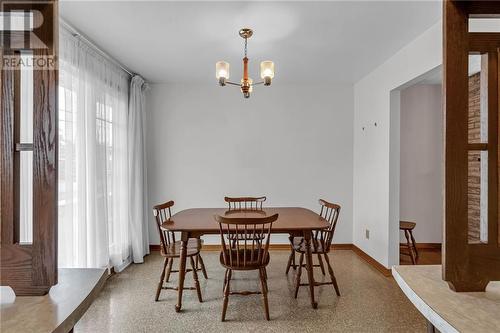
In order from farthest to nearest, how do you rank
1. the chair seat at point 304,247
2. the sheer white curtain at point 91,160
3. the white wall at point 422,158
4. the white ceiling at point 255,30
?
the white wall at point 422,158
the chair seat at point 304,247
the sheer white curtain at point 91,160
the white ceiling at point 255,30

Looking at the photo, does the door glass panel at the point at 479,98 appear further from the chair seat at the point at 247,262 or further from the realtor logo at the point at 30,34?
the chair seat at the point at 247,262

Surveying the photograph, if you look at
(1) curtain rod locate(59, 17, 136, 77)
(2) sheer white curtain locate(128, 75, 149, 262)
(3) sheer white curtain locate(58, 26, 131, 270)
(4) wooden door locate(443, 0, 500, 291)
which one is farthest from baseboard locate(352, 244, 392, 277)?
(1) curtain rod locate(59, 17, 136, 77)

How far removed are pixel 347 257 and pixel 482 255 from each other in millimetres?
3594

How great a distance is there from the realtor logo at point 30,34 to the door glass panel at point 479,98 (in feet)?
4.26

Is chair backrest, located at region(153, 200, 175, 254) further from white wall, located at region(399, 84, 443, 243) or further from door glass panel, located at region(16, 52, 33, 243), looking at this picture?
white wall, located at region(399, 84, 443, 243)

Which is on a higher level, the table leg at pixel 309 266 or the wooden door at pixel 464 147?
the wooden door at pixel 464 147

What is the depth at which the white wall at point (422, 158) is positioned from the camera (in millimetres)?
4438

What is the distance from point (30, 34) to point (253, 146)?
12.6ft

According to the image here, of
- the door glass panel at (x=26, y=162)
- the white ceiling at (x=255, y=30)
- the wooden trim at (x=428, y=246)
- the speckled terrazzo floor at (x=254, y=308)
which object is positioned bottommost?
the speckled terrazzo floor at (x=254, y=308)

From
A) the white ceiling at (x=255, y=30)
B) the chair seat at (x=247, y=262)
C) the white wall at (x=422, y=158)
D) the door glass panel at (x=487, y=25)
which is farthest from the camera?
the white wall at (x=422, y=158)

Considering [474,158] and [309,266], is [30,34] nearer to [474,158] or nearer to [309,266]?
[309,266]

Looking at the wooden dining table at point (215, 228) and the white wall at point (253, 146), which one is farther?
the white wall at point (253, 146)

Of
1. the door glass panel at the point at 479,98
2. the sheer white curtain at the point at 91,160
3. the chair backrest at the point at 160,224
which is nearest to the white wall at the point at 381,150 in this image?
the door glass panel at the point at 479,98

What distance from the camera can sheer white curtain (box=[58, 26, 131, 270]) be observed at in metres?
2.67
